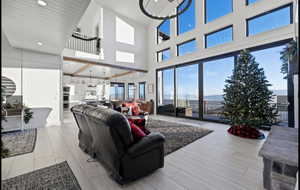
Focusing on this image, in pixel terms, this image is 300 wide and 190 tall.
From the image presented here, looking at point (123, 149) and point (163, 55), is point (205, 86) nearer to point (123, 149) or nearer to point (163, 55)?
point (163, 55)

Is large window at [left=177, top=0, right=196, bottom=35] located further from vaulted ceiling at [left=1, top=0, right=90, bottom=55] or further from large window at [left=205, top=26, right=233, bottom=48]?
vaulted ceiling at [left=1, top=0, right=90, bottom=55]

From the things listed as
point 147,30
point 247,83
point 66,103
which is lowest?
point 66,103

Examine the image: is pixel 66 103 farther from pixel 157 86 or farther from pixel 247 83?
pixel 247 83

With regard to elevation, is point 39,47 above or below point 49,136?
above

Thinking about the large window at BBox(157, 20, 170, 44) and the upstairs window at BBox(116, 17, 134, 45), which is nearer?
the upstairs window at BBox(116, 17, 134, 45)

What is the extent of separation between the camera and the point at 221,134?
3.96 metres

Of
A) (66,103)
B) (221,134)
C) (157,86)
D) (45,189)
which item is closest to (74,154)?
(45,189)

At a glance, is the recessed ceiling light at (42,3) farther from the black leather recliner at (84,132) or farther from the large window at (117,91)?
the large window at (117,91)

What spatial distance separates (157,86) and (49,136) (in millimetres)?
5600

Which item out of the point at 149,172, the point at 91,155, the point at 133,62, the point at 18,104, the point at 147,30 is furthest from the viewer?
the point at 147,30

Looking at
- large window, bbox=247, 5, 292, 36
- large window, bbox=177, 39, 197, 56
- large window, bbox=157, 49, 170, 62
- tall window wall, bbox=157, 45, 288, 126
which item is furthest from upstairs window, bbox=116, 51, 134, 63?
large window, bbox=247, 5, 292, 36

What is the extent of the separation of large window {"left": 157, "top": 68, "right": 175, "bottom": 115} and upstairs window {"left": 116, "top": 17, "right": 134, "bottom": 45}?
2578mm

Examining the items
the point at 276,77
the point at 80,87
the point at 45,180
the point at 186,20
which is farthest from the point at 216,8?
the point at 80,87

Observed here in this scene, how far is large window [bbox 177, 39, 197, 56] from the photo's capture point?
638cm
